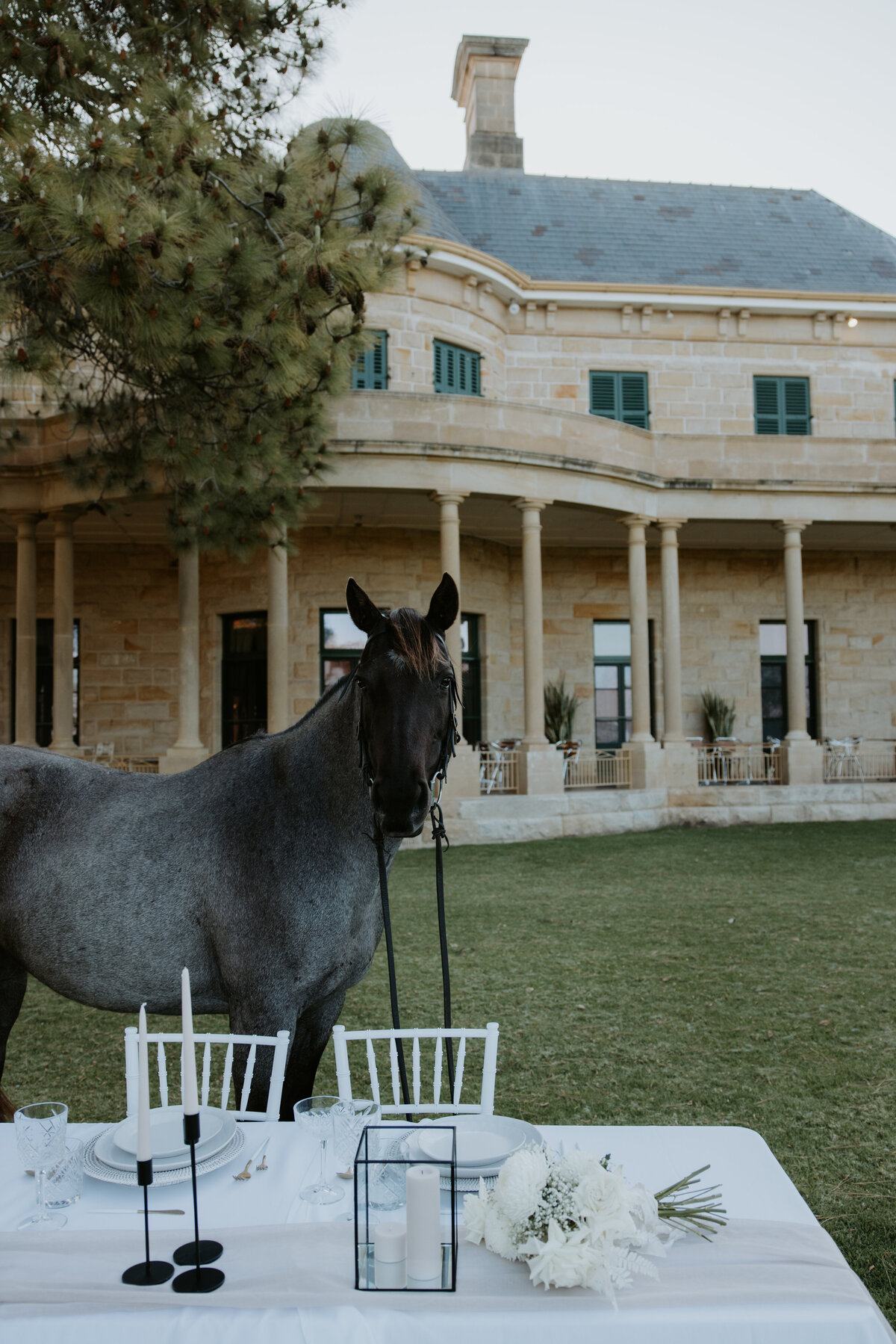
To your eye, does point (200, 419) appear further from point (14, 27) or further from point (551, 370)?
point (551, 370)

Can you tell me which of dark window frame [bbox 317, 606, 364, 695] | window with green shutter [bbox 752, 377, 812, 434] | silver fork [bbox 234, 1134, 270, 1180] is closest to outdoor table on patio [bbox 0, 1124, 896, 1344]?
silver fork [bbox 234, 1134, 270, 1180]

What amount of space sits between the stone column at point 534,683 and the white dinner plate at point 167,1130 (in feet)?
37.9

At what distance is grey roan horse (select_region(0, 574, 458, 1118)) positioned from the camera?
2969 mm

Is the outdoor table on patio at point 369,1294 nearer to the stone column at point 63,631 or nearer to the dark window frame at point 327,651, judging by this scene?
the stone column at point 63,631

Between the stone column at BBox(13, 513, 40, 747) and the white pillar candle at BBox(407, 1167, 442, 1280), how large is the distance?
13.5 metres

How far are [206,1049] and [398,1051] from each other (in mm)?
679

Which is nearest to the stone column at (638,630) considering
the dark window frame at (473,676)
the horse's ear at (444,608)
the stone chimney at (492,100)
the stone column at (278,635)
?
the dark window frame at (473,676)

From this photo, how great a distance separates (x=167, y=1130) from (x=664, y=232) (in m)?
21.7

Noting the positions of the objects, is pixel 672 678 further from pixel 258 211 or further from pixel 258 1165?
pixel 258 1165

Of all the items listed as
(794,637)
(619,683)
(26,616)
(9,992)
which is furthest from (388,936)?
(619,683)

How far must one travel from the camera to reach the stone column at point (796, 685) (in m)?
15.7

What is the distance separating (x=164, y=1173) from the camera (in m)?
2.09

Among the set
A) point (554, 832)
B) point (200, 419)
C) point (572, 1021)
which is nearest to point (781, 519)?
point (554, 832)

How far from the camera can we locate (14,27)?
6.11 metres
